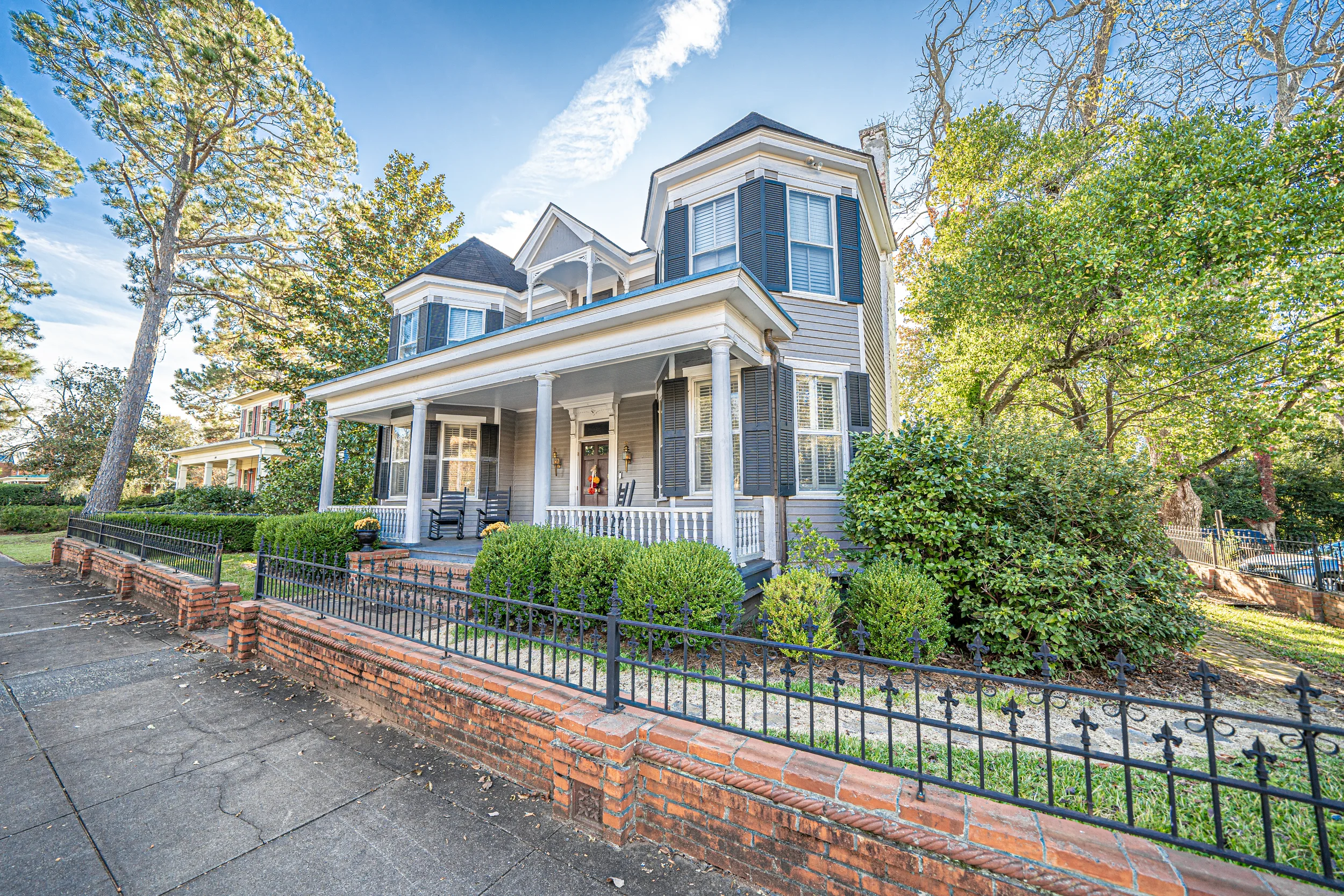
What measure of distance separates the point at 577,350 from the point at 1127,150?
12.2 m

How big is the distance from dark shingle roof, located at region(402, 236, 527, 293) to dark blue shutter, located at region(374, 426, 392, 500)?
3988 millimetres

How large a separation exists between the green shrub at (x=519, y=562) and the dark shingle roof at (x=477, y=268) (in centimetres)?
911

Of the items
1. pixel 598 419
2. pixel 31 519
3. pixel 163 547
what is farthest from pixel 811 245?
pixel 31 519

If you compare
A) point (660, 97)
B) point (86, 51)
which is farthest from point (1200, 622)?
point (86, 51)

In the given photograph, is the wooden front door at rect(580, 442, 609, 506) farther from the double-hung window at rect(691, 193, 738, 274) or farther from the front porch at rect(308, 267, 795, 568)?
the double-hung window at rect(691, 193, 738, 274)

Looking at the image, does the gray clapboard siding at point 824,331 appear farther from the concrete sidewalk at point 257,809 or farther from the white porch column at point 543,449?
the concrete sidewalk at point 257,809

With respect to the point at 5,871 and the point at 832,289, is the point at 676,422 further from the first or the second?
the point at 5,871

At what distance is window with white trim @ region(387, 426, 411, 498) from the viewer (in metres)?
12.1

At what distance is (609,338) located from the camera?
7.04 meters

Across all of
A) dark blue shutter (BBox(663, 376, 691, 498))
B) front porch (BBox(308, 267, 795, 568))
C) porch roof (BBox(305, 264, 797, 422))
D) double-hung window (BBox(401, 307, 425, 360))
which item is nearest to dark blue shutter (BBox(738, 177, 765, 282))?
porch roof (BBox(305, 264, 797, 422))

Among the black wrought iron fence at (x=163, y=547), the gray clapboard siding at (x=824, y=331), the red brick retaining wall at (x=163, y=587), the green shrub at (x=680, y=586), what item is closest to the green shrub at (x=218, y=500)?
the black wrought iron fence at (x=163, y=547)

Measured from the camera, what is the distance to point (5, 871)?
2439 mm

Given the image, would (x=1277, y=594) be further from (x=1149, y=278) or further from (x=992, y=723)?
(x=992, y=723)

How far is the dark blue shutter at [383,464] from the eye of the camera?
12336mm
